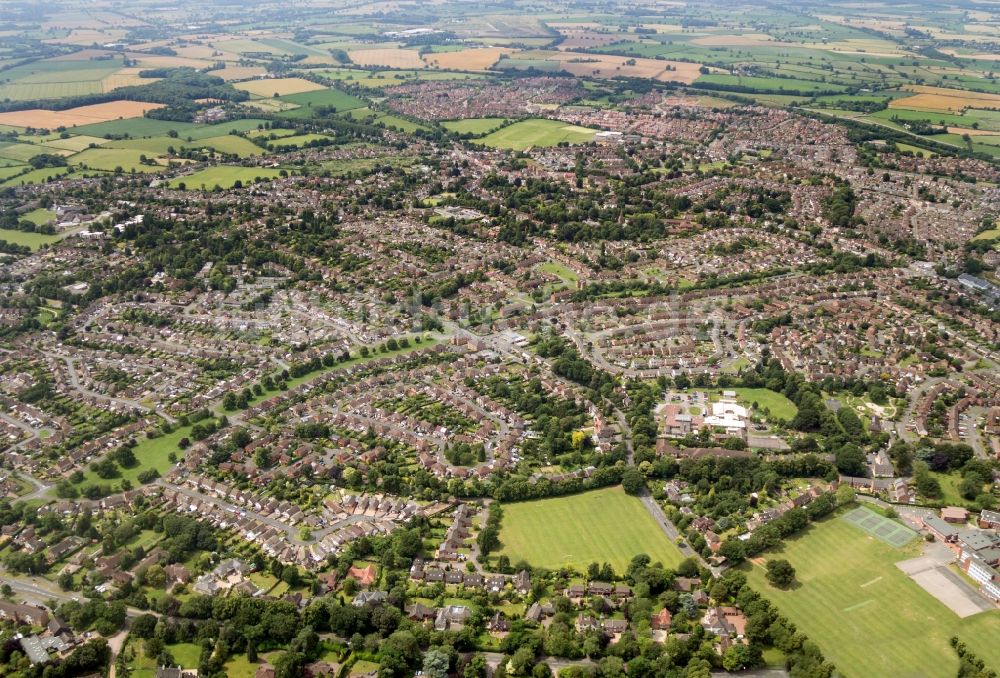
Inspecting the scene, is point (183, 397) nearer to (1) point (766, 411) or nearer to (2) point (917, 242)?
(1) point (766, 411)

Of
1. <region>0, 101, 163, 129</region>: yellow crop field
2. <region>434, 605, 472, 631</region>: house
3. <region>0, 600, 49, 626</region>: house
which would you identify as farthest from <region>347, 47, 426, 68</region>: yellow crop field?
<region>434, 605, 472, 631</region>: house

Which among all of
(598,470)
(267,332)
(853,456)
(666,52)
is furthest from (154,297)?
(666,52)

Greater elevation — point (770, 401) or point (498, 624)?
point (770, 401)

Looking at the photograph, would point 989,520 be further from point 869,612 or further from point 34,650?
point 34,650

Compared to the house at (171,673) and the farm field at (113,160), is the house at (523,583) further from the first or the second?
the farm field at (113,160)

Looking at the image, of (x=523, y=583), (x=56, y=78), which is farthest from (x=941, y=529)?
(x=56, y=78)
